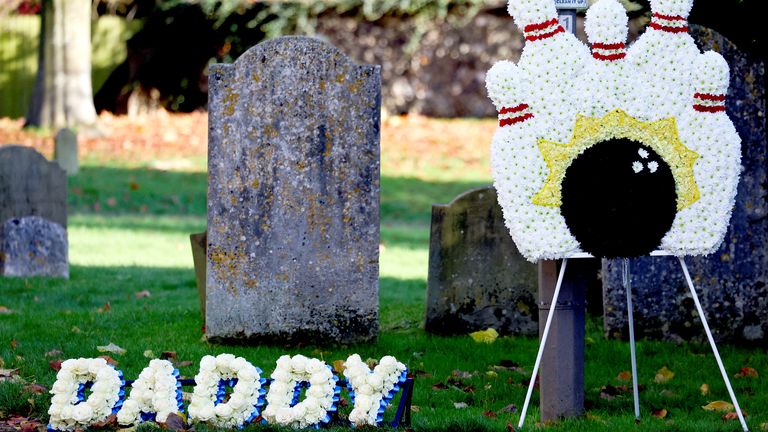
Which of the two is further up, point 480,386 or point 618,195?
point 618,195

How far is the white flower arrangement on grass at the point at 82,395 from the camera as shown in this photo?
16.9 ft

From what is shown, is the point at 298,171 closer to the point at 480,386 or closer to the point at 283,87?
the point at 283,87

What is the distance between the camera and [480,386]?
6.31 m

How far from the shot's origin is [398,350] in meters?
7.17

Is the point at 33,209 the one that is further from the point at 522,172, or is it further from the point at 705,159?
the point at 705,159

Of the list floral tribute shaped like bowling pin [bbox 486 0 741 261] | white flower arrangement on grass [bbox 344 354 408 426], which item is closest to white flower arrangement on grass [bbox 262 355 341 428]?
white flower arrangement on grass [bbox 344 354 408 426]

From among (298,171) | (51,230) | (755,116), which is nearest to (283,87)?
(298,171)

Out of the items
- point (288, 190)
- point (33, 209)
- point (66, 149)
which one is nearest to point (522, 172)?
point (288, 190)

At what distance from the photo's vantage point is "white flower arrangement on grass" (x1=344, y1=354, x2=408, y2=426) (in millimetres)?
5164

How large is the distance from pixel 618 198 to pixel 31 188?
20.5 feet

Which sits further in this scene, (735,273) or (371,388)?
(735,273)

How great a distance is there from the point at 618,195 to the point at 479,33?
58.9 feet

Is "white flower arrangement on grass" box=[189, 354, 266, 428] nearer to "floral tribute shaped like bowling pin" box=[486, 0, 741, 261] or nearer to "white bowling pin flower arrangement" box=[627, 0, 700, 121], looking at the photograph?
"floral tribute shaped like bowling pin" box=[486, 0, 741, 261]

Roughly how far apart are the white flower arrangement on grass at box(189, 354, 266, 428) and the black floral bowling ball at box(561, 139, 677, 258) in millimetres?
1622
